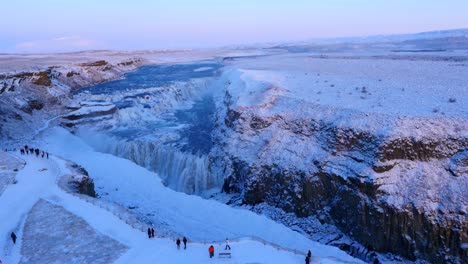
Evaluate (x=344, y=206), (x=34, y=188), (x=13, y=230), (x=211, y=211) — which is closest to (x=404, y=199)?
(x=344, y=206)

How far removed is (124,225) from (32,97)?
115 ft

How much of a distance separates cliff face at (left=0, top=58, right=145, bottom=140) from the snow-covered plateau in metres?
0.54

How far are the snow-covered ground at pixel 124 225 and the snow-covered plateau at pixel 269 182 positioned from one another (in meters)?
0.09

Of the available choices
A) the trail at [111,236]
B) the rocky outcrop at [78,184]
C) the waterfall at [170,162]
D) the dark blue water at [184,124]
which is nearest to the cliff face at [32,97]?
the dark blue water at [184,124]

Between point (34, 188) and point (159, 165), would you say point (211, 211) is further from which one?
point (34, 188)

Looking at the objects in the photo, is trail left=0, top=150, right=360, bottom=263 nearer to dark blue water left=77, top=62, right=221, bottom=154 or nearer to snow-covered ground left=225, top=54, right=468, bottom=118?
dark blue water left=77, top=62, right=221, bottom=154

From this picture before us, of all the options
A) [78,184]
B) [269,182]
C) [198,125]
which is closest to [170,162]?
[78,184]

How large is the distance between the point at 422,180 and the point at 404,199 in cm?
156

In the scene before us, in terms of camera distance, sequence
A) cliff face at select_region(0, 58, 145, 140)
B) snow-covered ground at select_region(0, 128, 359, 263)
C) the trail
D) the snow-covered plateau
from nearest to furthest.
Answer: the trail
snow-covered ground at select_region(0, 128, 359, 263)
the snow-covered plateau
cliff face at select_region(0, 58, 145, 140)

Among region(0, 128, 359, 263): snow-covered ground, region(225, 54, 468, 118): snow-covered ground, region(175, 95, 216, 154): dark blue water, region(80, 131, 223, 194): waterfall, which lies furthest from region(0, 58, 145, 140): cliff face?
region(225, 54, 468, 118): snow-covered ground

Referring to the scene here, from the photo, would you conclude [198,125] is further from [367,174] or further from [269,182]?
[367,174]

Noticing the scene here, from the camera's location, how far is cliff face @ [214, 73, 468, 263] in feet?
62.3

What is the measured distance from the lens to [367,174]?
21.0 m

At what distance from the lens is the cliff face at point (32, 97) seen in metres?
38.7
